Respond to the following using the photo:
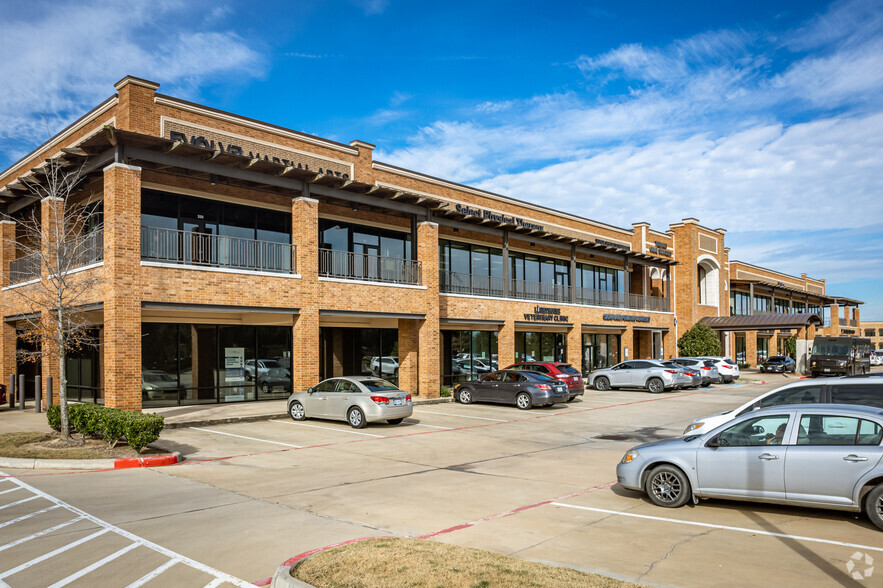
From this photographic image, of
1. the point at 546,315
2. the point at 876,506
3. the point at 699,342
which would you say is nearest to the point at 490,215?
the point at 546,315

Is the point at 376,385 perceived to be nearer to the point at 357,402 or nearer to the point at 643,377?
the point at 357,402

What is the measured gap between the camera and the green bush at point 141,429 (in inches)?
496

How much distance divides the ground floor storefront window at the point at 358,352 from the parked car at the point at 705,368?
16280 mm

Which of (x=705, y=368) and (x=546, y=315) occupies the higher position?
(x=546, y=315)

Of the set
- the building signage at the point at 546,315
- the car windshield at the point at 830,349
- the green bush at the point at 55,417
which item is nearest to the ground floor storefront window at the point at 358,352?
the building signage at the point at 546,315

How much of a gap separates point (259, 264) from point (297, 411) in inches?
225

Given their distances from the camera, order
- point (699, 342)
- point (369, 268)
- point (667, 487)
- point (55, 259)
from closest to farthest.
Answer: point (667, 487), point (55, 259), point (369, 268), point (699, 342)

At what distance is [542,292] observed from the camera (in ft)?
120

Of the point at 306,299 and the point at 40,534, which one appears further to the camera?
the point at 306,299

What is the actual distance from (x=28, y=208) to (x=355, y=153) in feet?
42.3

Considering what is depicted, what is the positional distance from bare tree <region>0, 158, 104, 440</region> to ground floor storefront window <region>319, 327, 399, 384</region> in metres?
8.59

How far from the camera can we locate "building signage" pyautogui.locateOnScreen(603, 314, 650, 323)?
129ft

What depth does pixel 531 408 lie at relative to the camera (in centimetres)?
2377

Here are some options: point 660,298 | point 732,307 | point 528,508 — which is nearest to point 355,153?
point 528,508
